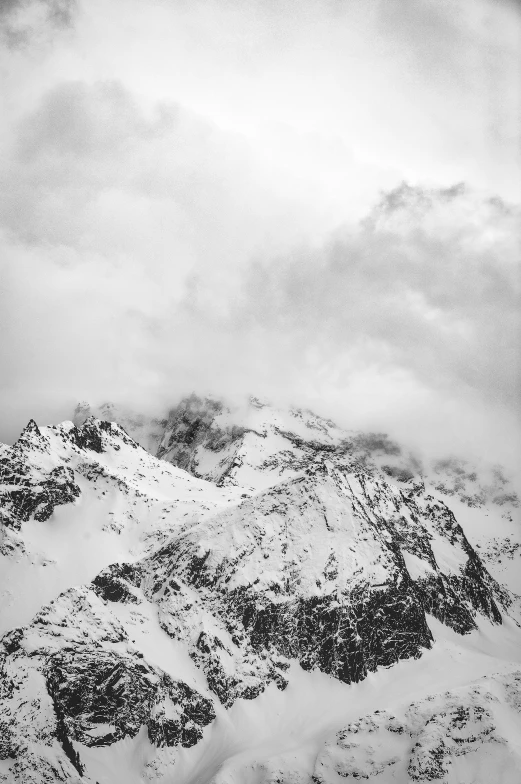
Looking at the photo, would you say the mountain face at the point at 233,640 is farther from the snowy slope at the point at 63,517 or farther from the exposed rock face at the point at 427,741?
the snowy slope at the point at 63,517

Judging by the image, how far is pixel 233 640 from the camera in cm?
A: 14675

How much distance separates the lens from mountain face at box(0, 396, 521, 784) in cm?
12062

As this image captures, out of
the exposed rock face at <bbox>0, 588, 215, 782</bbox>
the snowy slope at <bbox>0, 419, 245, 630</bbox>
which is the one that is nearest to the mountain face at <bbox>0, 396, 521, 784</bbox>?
the exposed rock face at <bbox>0, 588, 215, 782</bbox>

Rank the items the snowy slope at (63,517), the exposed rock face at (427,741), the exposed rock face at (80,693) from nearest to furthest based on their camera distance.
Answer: the exposed rock face at (80,693) < the exposed rock face at (427,741) < the snowy slope at (63,517)

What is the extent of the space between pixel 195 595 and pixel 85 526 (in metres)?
40.6

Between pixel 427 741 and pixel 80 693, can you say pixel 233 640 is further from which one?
pixel 427 741

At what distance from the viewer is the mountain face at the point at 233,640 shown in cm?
12062

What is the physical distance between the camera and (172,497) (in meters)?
198

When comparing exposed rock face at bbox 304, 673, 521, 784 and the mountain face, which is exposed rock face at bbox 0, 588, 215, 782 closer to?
the mountain face

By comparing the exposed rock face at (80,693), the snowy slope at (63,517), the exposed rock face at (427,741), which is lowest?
the exposed rock face at (427,741)

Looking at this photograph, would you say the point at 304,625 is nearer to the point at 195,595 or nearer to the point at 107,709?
the point at 195,595

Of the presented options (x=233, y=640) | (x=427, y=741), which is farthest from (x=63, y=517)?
(x=427, y=741)

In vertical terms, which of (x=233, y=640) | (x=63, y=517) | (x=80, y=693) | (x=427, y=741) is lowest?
(x=427, y=741)

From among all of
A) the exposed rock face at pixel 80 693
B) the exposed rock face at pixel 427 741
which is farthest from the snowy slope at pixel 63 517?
the exposed rock face at pixel 427 741
